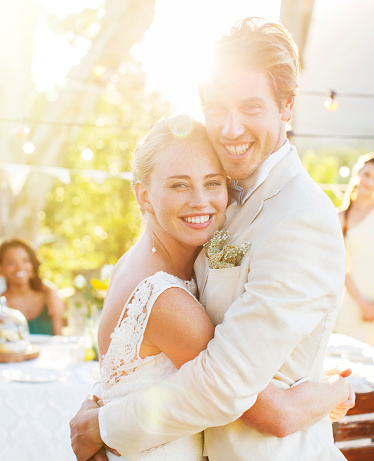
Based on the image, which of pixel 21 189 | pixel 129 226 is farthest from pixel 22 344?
pixel 129 226

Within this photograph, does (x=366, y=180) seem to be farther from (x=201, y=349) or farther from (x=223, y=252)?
(x=201, y=349)

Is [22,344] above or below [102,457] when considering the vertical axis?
below

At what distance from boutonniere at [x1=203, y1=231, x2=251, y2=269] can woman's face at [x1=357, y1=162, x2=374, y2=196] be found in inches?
136

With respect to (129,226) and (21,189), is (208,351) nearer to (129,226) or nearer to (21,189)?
(21,189)

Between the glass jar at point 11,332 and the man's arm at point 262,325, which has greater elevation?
the man's arm at point 262,325

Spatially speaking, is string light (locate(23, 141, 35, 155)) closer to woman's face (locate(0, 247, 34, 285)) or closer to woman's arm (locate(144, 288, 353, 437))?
woman's face (locate(0, 247, 34, 285))

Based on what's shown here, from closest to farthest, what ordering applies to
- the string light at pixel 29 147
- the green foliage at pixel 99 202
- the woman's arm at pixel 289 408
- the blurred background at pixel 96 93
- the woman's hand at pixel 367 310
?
1. the woman's arm at pixel 289 408
2. the woman's hand at pixel 367 310
3. the blurred background at pixel 96 93
4. the string light at pixel 29 147
5. the green foliage at pixel 99 202

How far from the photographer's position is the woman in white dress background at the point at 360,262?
480cm

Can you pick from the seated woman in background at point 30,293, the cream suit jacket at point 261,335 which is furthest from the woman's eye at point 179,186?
the seated woman in background at point 30,293

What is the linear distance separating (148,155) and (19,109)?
6930 mm

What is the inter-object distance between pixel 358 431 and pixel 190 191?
1.67 meters

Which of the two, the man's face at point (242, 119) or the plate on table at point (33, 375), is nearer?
the man's face at point (242, 119)

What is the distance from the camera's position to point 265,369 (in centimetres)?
153

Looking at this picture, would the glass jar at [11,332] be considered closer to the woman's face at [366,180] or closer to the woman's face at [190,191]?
the woman's face at [190,191]
